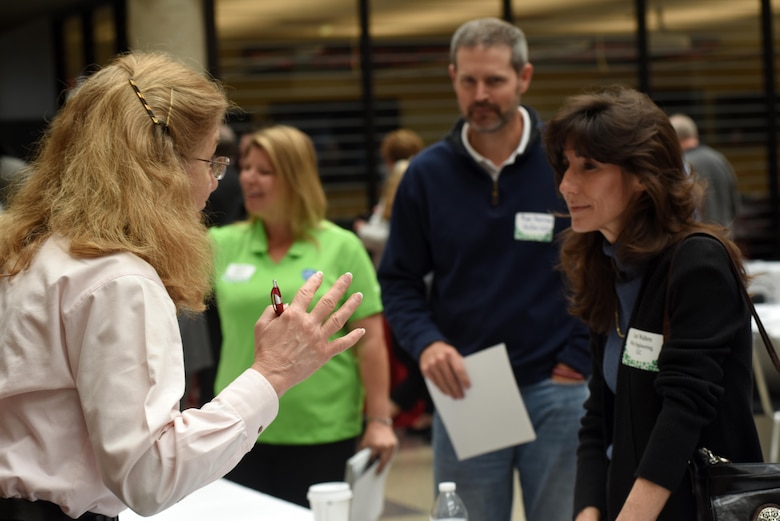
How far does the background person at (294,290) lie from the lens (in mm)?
3268

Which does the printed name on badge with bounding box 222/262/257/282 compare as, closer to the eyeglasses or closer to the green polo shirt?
the green polo shirt

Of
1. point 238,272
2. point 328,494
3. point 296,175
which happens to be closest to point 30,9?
point 296,175

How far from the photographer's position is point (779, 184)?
959 centimetres

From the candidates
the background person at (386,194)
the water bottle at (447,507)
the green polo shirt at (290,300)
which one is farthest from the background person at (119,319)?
the background person at (386,194)

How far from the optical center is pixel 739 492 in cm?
175

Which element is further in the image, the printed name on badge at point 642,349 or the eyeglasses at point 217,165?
the printed name on badge at point 642,349

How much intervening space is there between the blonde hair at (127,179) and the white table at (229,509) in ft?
2.63

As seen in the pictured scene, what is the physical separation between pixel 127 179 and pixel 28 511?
0.50 meters

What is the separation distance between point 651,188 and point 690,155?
18.8 ft

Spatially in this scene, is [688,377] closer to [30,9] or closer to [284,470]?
[284,470]

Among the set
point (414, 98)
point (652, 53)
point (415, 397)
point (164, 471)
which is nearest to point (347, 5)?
point (414, 98)

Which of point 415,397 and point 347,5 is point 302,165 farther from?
point 347,5

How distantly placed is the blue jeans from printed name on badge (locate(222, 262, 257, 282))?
0.87 meters

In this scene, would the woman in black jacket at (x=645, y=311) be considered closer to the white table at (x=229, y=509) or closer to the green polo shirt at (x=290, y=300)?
the white table at (x=229, y=509)
